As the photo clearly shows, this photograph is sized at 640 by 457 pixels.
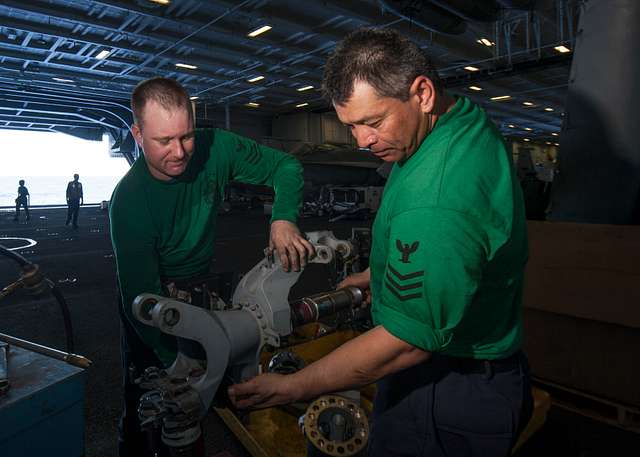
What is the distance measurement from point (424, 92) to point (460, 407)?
0.90 m

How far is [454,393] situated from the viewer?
1.22m

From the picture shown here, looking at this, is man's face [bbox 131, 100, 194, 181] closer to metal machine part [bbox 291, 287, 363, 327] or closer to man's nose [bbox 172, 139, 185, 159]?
man's nose [bbox 172, 139, 185, 159]

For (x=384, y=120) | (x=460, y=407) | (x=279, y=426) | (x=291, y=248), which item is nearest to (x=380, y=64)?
(x=384, y=120)

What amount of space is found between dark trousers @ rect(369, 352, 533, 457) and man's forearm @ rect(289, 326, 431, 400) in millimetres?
265

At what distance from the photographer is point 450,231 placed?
2.92 ft

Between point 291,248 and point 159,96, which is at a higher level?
point 159,96

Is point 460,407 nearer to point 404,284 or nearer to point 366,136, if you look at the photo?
point 404,284

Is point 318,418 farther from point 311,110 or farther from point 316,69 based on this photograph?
point 311,110

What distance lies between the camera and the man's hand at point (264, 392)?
116cm

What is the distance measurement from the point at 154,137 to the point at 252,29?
10.1 m

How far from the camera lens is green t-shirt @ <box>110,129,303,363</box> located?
1.79 meters

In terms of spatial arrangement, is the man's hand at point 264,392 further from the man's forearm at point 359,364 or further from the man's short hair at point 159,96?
the man's short hair at point 159,96

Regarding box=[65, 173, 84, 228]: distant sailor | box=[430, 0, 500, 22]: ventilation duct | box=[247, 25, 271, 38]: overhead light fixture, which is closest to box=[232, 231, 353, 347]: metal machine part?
box=[430, 0, 500, 22]: ventilation duct

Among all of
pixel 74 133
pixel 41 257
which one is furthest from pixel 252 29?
pixel 74 133
